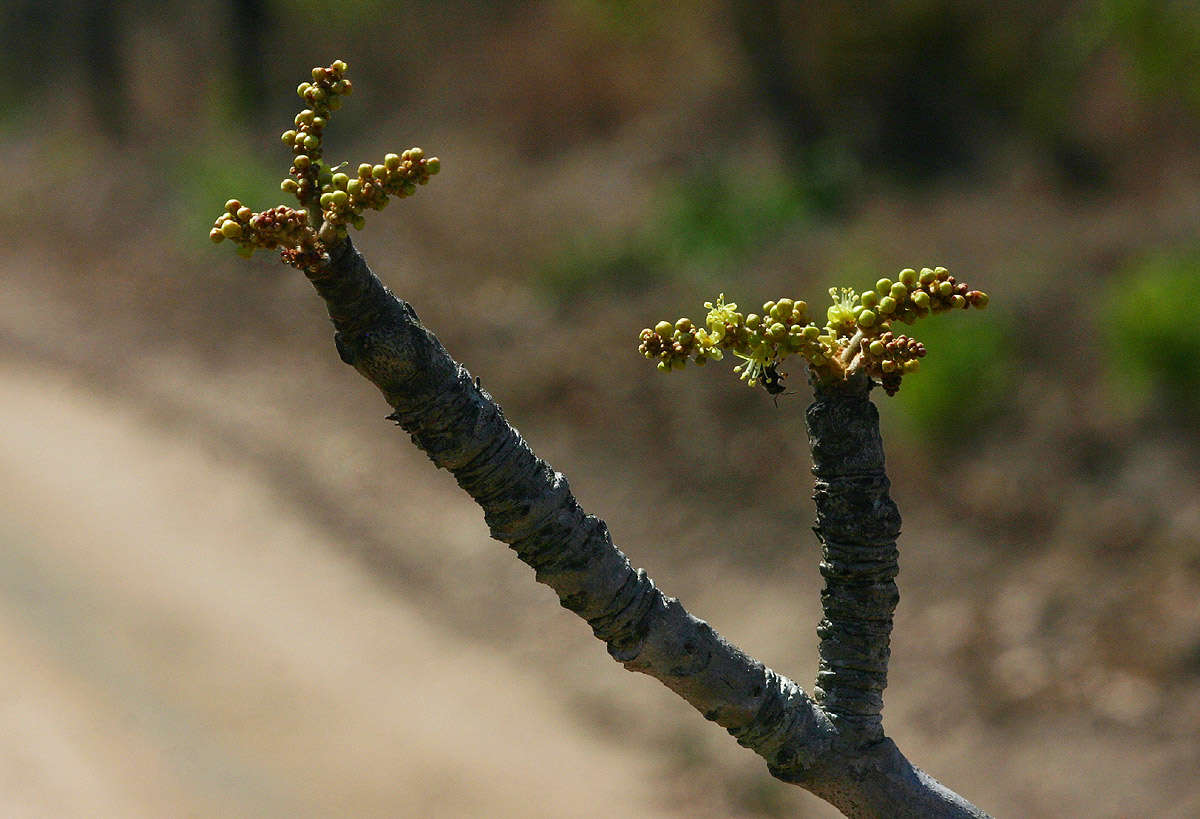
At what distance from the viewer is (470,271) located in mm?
11672

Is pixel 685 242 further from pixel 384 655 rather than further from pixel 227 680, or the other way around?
pixel 227 680

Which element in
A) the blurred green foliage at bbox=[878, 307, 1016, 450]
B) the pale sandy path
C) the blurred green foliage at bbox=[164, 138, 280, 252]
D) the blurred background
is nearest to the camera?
the pale sandy path

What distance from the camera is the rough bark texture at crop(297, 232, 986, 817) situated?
1671 millimetres

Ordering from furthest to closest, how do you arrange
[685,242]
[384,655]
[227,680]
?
[685,242] → [384,655] → [227,680]

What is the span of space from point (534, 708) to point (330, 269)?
6008 millimetres

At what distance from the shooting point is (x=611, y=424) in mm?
9633

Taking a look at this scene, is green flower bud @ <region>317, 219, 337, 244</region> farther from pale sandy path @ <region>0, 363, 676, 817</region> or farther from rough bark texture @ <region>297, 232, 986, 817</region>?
pale sandy path @ <region>0, 363, 676, 817</region>

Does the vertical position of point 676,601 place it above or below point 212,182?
below

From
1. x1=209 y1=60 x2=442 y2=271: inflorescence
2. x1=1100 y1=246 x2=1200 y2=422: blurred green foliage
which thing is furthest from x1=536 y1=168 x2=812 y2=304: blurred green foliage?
x1=209 y1=60 x2=442 y2=271: inflorescence

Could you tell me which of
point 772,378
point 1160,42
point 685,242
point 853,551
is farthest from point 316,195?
point 1160,42

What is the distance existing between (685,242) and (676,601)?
30.0 ft

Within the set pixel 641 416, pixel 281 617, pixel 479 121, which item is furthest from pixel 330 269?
pixel 479 121

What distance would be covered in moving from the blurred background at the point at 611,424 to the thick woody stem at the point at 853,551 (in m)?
4.23

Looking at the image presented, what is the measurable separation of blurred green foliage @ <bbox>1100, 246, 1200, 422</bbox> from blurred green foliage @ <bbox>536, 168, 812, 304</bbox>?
3.38 meters
